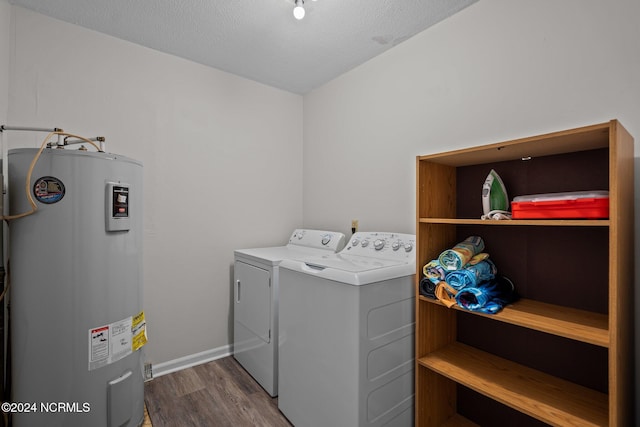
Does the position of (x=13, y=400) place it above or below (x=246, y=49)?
below

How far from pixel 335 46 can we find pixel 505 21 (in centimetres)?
105

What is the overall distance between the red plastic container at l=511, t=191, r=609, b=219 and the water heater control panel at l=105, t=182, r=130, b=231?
5.85ft

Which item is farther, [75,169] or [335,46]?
[335,46]

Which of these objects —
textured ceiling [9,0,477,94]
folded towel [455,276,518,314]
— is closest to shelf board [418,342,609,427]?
folded towel [455,276,518,314]

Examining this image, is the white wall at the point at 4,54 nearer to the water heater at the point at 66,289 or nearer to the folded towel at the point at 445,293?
the water heater at the point at 66,289

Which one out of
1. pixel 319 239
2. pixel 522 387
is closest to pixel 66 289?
pixel 319 239

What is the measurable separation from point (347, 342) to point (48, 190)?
4.81 feet

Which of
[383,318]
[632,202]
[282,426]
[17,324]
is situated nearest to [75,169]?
[17,324]

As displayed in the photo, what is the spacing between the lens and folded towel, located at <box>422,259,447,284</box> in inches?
55.4

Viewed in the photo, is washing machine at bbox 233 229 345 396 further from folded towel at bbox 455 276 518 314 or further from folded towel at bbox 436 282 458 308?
folded towel at bbox 455 276 518 314

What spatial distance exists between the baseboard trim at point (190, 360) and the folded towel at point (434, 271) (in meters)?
1.90

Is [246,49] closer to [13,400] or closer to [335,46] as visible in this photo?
[335,46]

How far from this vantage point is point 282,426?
1.69 m

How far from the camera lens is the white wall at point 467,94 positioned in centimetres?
125
